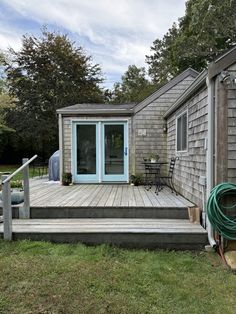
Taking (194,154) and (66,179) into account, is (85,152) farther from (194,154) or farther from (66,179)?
(194,154)

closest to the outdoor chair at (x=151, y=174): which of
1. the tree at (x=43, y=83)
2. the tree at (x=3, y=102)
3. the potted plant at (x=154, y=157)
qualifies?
the potted plant at (x=154, y=157)

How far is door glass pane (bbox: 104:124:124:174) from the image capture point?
26.2 ft

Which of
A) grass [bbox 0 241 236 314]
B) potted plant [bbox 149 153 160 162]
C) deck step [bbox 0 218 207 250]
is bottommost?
grass [bbox 0 241 236 314]

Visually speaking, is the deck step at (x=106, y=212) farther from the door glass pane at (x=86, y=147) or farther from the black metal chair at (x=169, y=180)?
the door glass pane at (x=86, y=147)

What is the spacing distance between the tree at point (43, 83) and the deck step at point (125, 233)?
15.3 m

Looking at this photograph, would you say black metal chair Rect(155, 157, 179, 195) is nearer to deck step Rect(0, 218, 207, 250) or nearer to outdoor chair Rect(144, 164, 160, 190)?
outdoor chair Rect(144, 164, 160, 190)

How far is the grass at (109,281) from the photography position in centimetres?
238

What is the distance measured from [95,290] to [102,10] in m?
10.9

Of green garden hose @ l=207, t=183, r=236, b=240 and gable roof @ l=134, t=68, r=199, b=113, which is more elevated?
gable roof @ l=134, t=68, r=199, b=113

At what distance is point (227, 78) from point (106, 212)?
8.60 ft

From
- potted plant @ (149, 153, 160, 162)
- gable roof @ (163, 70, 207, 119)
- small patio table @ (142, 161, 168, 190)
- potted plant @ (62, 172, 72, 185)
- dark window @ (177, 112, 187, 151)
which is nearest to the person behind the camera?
gable roof @ (163, 70, 207, 119)

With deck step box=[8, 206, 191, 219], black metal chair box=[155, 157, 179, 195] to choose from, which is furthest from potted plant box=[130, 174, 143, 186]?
deck step box=[8, 206, 191, 219]

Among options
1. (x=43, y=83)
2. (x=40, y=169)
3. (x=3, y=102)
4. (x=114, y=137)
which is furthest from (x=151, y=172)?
(x=43, y=83)

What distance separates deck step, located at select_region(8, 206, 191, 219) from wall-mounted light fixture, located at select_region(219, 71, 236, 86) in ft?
6.58
